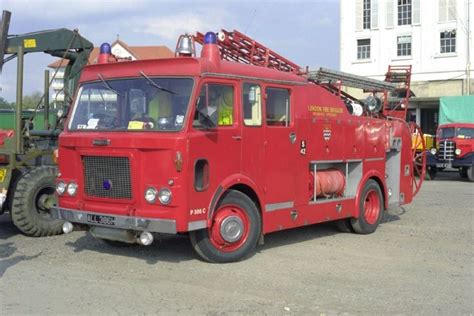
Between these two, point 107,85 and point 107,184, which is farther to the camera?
point 107,85

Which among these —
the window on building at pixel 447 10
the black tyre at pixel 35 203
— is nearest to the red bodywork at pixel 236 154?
the black tyre at pixel 35 203

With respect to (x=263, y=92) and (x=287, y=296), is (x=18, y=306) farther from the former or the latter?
(x=263, y=92)

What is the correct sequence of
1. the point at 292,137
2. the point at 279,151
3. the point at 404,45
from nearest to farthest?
the point at 279,151 < the point at 292,137 < the point at 404,45

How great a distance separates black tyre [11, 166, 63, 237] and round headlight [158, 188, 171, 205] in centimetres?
313

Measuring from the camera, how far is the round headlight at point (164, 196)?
684 cm

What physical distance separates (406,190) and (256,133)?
15.8 feet

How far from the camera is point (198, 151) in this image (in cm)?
698

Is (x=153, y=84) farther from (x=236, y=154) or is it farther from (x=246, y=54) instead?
(x=246, y=54)

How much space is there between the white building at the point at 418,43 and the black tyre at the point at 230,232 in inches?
1202

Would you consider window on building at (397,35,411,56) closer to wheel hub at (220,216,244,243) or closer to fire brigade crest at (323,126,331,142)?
fire brigade crest at (323,126,331,142)

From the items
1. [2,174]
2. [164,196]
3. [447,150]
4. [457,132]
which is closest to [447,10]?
[457,132]

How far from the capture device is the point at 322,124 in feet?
29.7

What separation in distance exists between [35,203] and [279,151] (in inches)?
154

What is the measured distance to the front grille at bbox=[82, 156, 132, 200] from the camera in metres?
7.16
